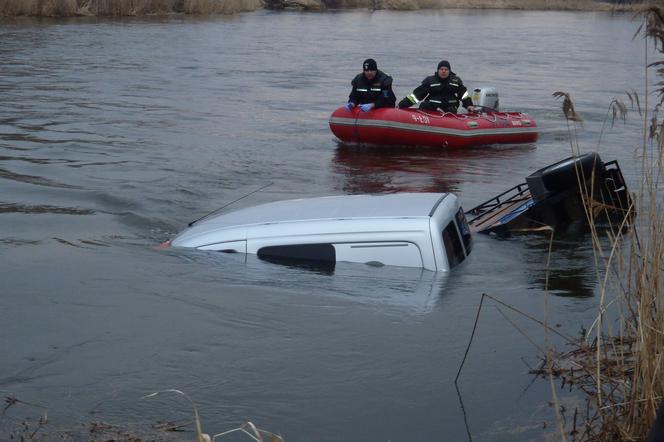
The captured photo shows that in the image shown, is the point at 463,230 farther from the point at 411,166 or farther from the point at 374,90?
the point at 374,90

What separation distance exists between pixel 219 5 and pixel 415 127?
1295 inches

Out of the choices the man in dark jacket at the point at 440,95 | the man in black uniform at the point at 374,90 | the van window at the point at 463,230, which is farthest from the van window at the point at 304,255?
the man in dark jacket at the point at 440,95

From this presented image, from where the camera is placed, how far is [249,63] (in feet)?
108

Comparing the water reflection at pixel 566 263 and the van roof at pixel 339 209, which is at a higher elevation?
the van roof at pixel 339 209

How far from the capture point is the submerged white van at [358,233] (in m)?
7.74

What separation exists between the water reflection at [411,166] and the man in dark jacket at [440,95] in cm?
81

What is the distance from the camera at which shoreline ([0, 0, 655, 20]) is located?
133ft

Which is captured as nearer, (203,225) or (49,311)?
(49,311)

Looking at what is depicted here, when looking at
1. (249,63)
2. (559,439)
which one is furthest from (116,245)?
(249,63)

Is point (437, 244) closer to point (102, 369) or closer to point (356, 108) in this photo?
point (102, 369)

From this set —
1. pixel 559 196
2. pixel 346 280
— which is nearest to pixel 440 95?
pixel 559 196

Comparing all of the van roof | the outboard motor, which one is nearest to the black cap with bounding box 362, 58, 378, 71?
the outboard motor

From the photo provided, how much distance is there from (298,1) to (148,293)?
54153 millimetres

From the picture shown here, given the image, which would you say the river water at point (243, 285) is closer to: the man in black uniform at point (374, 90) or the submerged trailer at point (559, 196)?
the submerged trailer at point (559, 196)
